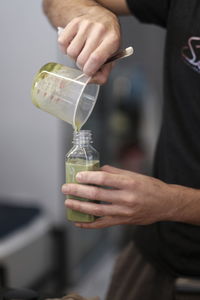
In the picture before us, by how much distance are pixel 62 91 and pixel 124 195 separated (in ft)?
0.85

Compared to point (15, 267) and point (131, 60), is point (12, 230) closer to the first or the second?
point (15, 267)

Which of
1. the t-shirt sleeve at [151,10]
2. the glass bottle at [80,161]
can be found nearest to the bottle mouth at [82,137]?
the glass bottle at [80,161]

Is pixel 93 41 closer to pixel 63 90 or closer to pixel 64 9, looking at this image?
pixel 63 90

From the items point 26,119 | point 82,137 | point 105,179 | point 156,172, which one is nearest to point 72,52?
point 82,137

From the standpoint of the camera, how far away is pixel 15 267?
226cm

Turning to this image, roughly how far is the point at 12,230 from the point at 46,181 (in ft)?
1.22

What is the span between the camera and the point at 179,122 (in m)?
1.19

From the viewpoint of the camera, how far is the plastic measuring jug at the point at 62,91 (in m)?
0.97

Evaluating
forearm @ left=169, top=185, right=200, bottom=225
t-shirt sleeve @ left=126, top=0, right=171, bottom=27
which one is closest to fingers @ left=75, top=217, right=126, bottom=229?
forearm @ left=169, top=185, right=200, bottom=225

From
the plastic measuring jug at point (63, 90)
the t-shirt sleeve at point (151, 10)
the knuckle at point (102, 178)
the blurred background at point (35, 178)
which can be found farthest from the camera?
the blurred background at point (35, 178)

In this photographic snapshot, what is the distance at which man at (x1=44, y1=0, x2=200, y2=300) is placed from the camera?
90 cm

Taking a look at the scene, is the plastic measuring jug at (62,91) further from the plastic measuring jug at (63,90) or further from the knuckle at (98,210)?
the knuckle at (98,210)

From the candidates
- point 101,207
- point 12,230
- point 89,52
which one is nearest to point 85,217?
point 101,207

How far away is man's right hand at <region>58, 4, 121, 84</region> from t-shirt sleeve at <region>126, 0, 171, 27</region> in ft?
1.01
